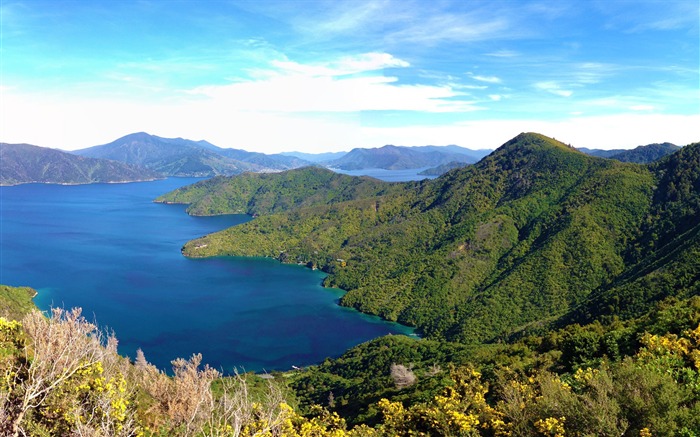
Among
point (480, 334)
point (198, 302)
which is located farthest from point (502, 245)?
point (198, 302)

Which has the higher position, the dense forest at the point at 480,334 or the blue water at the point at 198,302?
the dense forest at the point at 480,334

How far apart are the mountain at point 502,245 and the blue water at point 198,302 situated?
453 inches

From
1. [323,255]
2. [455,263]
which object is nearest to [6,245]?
[323,255]

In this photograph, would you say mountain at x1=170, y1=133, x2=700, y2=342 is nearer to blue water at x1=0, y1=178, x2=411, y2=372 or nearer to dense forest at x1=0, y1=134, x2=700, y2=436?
dense forest at x1=0, y1=134, x2=700, y2=436

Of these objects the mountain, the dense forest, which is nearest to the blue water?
the dense forest

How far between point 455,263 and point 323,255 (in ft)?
200

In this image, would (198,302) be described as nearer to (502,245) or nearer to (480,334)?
(480,334)

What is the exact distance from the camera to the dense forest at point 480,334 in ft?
59.4

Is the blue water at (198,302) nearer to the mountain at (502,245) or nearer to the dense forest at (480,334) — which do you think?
the dense forest at (480,334)

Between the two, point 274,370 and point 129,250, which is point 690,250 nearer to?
point 274,370

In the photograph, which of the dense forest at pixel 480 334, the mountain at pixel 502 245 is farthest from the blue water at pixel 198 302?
the mountain at pixel 502 245

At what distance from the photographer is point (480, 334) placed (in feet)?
331

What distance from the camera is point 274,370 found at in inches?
3583

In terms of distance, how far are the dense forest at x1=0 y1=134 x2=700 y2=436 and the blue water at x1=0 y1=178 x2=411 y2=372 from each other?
33.8 ft
